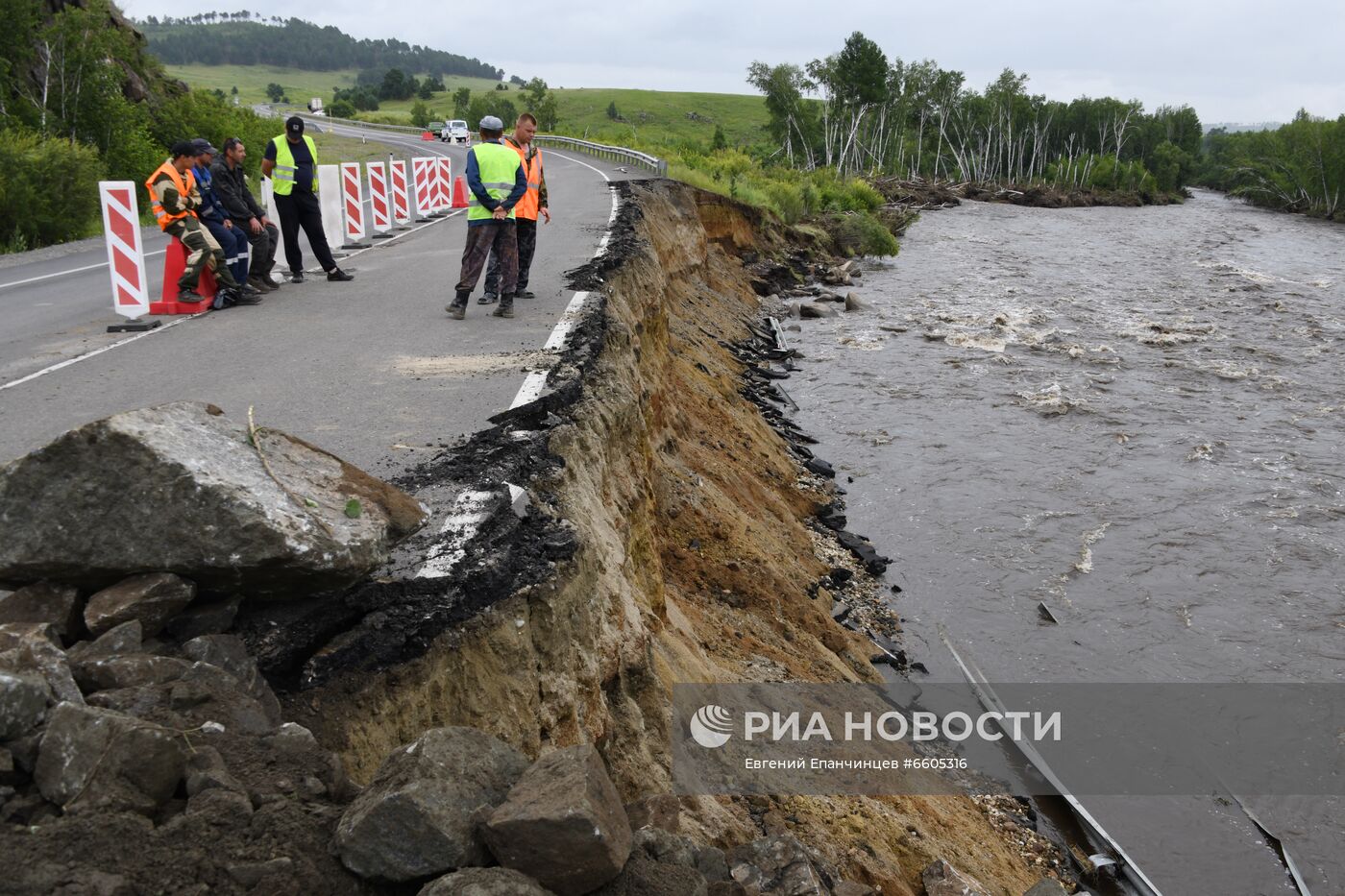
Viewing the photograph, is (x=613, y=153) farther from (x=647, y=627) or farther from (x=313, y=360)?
(x=647, y=627)

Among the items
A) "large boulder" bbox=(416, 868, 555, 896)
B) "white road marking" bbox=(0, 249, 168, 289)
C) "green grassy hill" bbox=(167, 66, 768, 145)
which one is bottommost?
"large boulder" bbox=(416, 868, 555, 896)

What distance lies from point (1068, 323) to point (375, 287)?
64.5 feet

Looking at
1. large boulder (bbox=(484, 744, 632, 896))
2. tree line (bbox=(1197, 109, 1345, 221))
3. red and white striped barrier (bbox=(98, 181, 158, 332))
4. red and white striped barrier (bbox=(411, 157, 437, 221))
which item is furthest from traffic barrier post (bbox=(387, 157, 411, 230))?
tree line (bbox=(1197, 109, 1345, 221))

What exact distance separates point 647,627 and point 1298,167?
7864cm

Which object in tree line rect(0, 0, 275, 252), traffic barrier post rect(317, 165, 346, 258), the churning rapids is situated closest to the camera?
the churning rapids

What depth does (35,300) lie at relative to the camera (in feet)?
41.7

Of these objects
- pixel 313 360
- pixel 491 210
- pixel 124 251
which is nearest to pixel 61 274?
pixel 124 251

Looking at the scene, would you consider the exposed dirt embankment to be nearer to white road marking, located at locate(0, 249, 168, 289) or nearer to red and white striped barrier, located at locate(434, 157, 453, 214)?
white road marking, located at locate(0, 249, 168, 289)

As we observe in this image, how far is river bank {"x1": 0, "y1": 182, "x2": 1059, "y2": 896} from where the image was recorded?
282 cm

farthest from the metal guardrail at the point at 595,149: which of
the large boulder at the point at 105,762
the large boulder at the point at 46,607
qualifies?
the large boulder at the point at 105,762

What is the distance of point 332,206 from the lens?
16.6 m

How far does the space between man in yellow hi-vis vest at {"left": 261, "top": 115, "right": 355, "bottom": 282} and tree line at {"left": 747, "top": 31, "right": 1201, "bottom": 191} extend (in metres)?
A: 68.8

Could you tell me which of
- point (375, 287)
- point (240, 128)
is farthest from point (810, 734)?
point (240, 128)

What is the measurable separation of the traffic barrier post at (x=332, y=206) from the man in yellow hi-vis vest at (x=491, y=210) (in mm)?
6506
